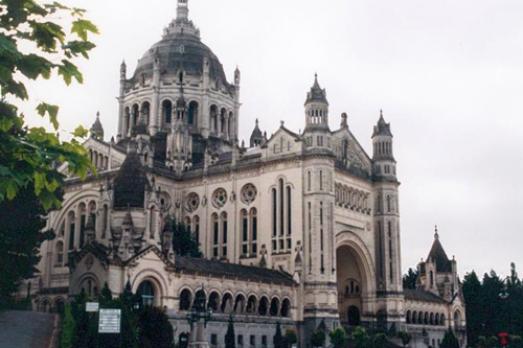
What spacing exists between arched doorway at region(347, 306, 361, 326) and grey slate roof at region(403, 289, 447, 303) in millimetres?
6982

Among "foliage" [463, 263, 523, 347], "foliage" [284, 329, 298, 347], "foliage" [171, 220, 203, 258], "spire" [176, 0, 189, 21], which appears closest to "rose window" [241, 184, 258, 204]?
"foliage" [171, 220, 203, 258]

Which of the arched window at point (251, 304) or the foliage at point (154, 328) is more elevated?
the arched window at point (251, 304)

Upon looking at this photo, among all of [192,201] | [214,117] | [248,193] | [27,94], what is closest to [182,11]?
[214,117]

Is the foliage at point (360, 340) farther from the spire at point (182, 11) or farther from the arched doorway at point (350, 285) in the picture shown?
the spire at point (182, 11)

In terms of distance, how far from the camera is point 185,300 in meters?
58.8

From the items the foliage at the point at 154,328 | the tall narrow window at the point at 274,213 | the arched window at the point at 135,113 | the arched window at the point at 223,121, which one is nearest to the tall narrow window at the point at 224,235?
the tall narrow window at the point at 274,213

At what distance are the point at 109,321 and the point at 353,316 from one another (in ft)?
157

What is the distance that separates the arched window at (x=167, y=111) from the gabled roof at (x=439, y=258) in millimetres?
38834

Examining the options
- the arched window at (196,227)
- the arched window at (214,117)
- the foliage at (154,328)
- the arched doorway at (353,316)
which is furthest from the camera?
the arched window at (214,117)

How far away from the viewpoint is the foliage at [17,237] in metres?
50.1

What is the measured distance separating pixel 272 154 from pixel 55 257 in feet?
84.8

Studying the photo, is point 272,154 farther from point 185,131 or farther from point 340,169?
point 185,131

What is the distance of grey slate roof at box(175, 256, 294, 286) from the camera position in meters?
59.2

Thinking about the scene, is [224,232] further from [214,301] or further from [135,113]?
[135,113]
